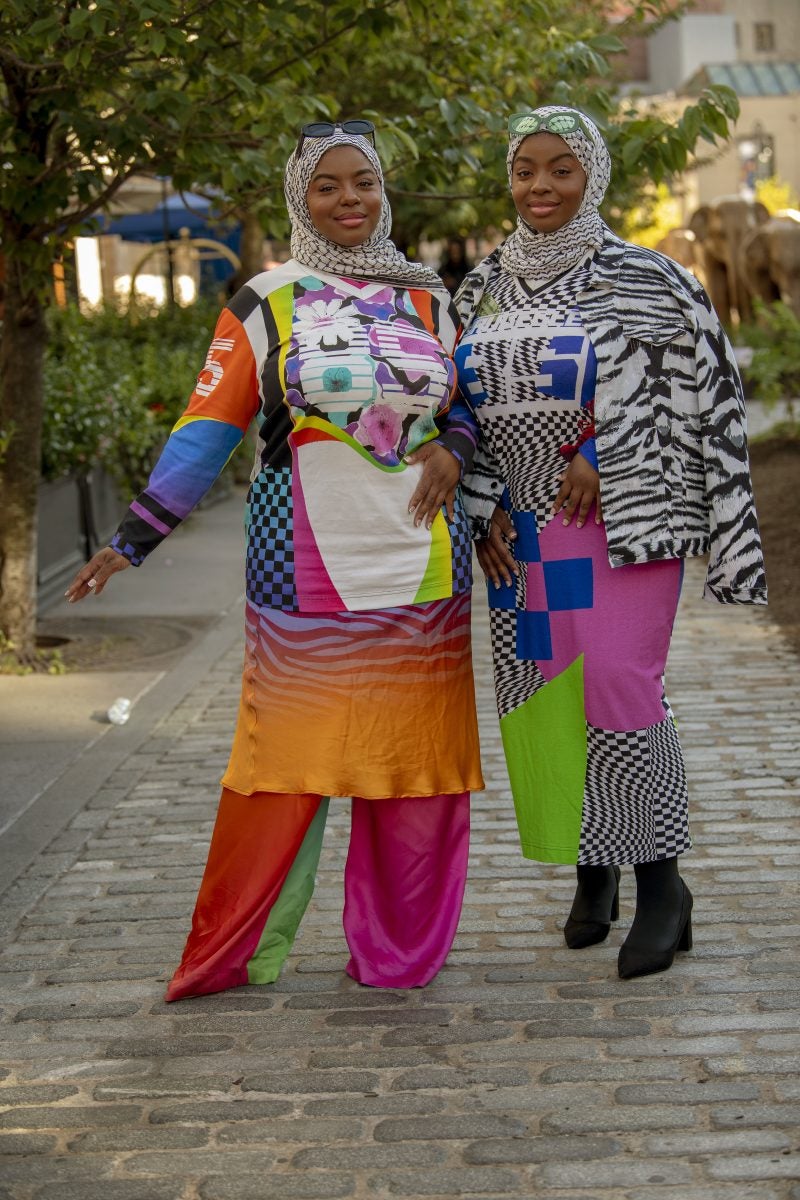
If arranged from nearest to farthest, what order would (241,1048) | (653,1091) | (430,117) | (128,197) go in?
(653,1091) → (241,1048) → (430,117) → (128,197)

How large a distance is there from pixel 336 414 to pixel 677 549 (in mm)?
872

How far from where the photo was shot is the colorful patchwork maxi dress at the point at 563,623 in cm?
398

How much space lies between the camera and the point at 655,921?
163 inches

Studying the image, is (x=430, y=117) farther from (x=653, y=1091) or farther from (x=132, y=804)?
(x=653, y=1091)

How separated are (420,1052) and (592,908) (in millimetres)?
828

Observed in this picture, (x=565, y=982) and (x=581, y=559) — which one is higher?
(x=581, y=559)

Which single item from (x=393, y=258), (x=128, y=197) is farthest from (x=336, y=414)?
(x=128, y=197)

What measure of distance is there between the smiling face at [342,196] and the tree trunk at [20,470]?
4556 millimetres

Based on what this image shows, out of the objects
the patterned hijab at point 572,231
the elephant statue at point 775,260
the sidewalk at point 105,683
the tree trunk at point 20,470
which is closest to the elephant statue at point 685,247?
the elephant statue at point 775,260

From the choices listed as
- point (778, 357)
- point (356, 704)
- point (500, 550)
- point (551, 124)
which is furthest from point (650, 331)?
point (778, 357)

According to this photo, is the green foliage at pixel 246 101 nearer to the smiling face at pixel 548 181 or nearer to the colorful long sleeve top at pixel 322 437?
the smiling face at pixel 548 181

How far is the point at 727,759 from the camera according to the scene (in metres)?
6.28

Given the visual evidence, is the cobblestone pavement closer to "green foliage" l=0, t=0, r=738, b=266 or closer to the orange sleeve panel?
the orange sleeve panel

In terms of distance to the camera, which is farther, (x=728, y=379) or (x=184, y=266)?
(x=184, y=266)
